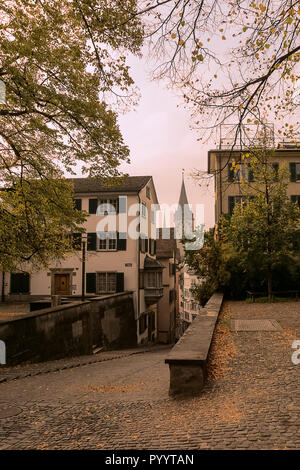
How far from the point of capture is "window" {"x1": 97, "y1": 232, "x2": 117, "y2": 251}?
2706cm

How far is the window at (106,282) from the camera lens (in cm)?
2688

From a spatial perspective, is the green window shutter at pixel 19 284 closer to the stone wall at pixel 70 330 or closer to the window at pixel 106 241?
the window at pixel 106 241

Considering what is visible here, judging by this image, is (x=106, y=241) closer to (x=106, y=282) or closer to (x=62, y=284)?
(x=106, y=282)

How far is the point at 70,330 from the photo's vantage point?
51.0ft

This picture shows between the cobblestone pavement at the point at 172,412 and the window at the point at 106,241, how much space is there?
1932cm

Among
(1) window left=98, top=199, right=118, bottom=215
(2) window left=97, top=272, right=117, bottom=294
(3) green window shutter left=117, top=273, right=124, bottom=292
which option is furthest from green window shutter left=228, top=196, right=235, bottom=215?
(2) window left=97, top=272, right=117, bottom=294

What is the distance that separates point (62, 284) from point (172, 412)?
23291 mm

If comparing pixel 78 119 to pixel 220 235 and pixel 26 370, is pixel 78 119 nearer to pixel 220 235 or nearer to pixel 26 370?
pixel 26 370

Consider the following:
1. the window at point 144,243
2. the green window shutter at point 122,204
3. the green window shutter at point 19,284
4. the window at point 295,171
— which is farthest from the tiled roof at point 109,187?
the window at point 295,171

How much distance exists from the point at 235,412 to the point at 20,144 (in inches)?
385

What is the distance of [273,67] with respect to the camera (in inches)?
240

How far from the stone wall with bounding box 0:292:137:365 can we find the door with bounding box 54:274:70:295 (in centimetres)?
466

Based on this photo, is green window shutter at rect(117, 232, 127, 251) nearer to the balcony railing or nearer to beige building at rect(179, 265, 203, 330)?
the balcony railing
